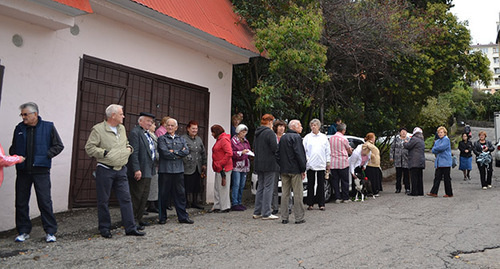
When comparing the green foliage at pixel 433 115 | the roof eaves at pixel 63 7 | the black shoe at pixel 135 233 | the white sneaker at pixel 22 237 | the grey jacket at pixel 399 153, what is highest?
the green foliage at pixel 433 115

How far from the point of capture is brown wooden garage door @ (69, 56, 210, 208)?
7121 mm

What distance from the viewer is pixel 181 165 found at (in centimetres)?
673

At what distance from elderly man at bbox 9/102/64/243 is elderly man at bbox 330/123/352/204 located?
19.1 feet

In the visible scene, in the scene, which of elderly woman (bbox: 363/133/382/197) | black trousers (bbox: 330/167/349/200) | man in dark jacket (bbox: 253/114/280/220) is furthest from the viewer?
elderly woman (bbox: 363/133/382/197)


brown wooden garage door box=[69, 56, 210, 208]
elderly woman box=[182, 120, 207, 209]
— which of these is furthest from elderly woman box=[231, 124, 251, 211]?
brown wooden garage door box=[69, 56, 210, 208]

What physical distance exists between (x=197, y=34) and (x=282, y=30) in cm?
187

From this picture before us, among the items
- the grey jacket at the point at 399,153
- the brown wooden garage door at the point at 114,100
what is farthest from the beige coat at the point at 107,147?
the grey jacket at the point at 399,153

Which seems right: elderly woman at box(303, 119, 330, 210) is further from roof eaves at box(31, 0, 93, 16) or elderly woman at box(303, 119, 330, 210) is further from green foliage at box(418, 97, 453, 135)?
green foliage at box(418, 97, 453, 135)

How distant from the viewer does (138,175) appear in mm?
5949

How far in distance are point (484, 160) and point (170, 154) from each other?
9043 mm

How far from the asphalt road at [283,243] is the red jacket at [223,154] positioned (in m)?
0.97

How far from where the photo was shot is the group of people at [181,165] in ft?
17.5

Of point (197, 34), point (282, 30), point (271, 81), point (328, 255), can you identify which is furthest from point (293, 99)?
point (328, 255)

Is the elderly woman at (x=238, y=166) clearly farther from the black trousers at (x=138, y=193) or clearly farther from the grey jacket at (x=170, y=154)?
the black trousers at (x=138, y=193)
